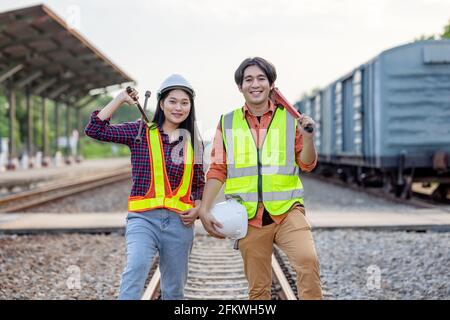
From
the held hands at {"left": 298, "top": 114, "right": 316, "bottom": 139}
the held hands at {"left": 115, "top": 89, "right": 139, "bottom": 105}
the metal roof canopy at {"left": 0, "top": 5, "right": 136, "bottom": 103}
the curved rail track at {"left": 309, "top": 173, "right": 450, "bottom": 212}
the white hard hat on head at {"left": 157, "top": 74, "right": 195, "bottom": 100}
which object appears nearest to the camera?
the held hands at {"left": 298, "top": 114, "right": 316, "bottom": 139}

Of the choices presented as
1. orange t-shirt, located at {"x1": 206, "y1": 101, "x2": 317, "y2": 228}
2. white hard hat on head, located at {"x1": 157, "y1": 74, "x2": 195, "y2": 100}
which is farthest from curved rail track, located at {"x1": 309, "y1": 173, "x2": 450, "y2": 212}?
white hard hat on head, located at {"x1": 157, "y1": 74, "x2": 195, "y2": 100}

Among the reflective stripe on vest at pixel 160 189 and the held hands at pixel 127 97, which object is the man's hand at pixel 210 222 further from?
the held hands at pixel 127 97

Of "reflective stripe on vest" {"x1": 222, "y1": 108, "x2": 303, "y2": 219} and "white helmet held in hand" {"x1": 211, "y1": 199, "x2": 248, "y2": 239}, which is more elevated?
"reflective stripe on vest" {"x1": 222, "y1": 108, "x2": 303, "y2": 219}

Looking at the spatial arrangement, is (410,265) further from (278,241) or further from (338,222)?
(278,241)

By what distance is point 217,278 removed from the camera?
6.57 metres

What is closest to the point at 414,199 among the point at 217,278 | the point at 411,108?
the point at 411,108

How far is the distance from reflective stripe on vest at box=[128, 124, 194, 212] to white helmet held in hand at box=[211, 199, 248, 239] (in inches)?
7.3

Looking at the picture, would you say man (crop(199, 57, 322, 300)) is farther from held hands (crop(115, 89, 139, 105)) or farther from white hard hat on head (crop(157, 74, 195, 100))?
held hands (crop(115, 89, 139, 105))

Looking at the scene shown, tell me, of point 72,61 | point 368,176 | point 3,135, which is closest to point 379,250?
point 368,176

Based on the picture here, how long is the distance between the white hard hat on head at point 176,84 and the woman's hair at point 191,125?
2 centimetres

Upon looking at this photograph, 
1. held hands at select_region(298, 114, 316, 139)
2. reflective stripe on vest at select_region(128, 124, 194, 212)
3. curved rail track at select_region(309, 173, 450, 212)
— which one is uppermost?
held hands at select_region(298, 114, 316, 139)

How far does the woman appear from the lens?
10.6 feet

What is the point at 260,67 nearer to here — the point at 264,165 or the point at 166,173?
the point at 264,165

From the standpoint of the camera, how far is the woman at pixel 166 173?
127 inches
